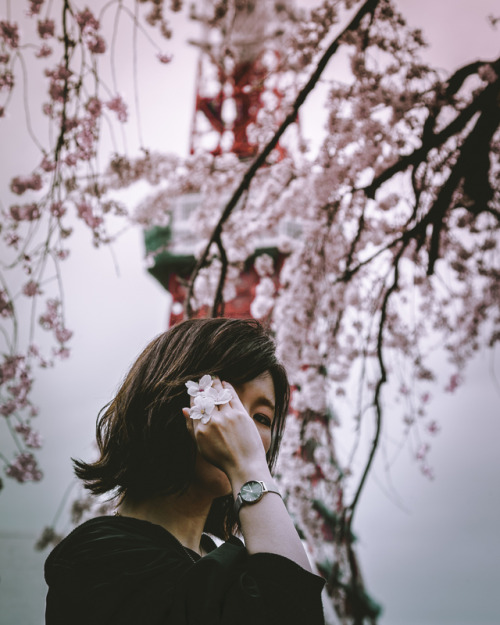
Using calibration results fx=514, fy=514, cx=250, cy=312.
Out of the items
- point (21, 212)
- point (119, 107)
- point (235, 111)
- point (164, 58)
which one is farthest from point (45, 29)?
point (235, 111)

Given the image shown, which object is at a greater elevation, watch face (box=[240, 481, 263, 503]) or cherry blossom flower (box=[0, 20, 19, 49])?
cherry blossom flower (box=[0, 20, 19, 49])

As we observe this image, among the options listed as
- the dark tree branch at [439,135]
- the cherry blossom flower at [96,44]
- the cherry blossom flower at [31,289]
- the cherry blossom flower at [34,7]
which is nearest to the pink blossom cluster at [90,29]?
the cherry blossom flower at [96,44]

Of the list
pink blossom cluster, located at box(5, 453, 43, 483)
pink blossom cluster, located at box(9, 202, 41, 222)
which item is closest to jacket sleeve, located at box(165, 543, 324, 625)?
pink blossom cluster, located at box(9, 202, 41, 222)

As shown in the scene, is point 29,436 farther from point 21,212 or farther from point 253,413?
point 253,413

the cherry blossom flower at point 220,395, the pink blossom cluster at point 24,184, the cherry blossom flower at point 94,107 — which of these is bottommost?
the cherry blossom flower at point 220,395

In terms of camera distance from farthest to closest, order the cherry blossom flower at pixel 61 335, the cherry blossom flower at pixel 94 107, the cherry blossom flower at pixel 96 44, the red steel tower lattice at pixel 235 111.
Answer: the red steel tower lattice at pixel 235 111
the cherry blossom flower at pixel 61 335
the cherry blossom flower at pixel 96 44
the cherry blossom flower at pixel 94 107

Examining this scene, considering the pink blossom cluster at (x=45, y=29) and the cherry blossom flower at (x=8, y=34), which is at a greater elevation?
the pink blossom cluster at (x=45, y=29)

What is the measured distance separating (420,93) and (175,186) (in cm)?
182

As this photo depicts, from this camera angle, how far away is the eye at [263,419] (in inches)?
35.3

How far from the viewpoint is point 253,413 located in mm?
884

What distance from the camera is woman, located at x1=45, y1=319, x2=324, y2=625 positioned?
22.9 inches

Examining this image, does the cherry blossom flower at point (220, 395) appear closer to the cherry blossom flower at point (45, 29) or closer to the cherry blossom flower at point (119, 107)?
the cherry blossom flower at point (119, 107)

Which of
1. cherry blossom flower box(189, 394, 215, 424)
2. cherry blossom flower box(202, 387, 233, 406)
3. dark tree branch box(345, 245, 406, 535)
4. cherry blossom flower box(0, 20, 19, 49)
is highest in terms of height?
cherry blossom flower box(0, 20, 19, 49)

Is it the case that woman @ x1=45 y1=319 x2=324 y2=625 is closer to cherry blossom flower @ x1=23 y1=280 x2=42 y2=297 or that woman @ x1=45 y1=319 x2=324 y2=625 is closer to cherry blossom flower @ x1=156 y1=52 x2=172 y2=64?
cherry blossom flower @ x1=23 y1=280 x2=42 y2=297
